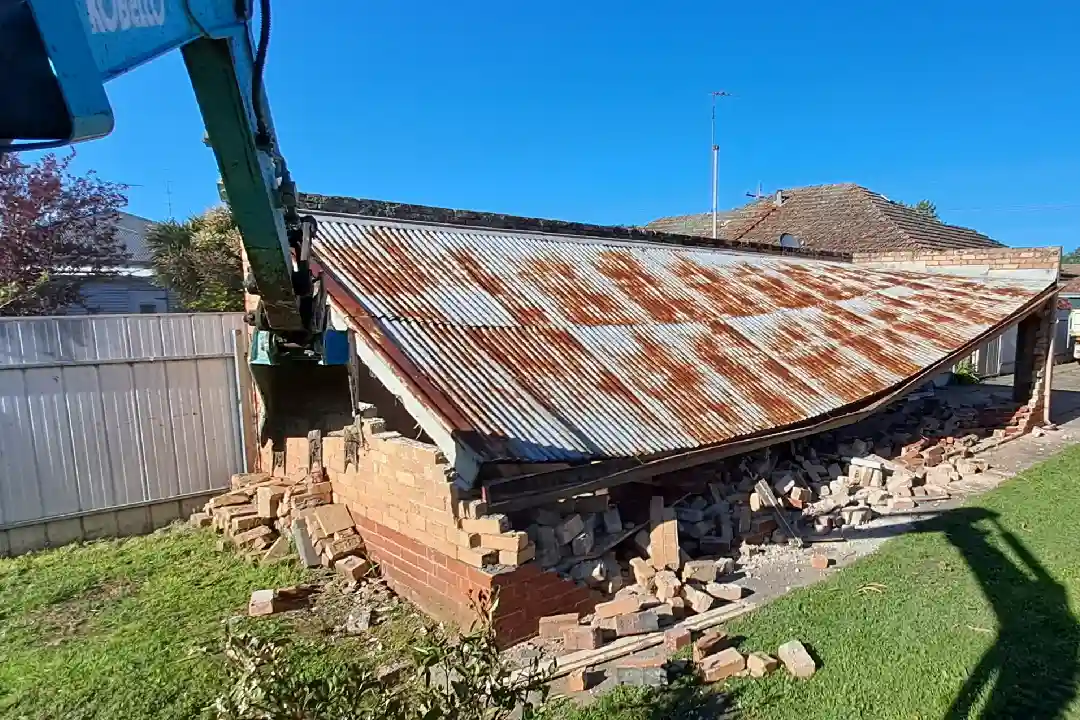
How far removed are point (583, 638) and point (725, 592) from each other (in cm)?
164

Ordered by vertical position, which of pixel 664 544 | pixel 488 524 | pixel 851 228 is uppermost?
pixel 851 228

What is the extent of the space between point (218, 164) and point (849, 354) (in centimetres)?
963

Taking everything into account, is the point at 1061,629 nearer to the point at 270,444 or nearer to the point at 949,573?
the point at 949,573

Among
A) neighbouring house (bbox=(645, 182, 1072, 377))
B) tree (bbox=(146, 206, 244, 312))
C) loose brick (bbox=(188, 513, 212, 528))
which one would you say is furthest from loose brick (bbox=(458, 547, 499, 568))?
neighbouring house (bbox=(645, 182, 1072, 377))

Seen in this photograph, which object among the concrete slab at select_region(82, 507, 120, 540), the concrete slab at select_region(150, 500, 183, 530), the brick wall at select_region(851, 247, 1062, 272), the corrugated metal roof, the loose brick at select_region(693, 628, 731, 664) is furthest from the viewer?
the brick wall at select_region(851, 247, 1062, 272)

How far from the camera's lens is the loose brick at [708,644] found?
4849 mm

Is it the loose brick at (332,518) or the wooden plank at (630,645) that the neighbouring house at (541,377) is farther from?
the wooden plank at (630,645)

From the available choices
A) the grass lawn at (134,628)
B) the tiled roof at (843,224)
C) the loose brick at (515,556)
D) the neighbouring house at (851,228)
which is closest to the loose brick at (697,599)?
the loose brick at (515,556)

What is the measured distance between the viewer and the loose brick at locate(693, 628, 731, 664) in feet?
15.9

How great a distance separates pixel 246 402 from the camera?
8766mm

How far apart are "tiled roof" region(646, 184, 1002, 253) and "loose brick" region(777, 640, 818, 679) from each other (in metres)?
18.7

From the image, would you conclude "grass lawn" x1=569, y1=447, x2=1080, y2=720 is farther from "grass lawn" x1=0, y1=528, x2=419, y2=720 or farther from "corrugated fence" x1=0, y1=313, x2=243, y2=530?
"corrugated fence" x1=0, y1=313, x2=243, y2=530

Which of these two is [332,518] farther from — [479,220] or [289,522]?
[479,220]

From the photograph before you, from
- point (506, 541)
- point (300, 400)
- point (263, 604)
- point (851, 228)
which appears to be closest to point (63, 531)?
point (300, 400)
